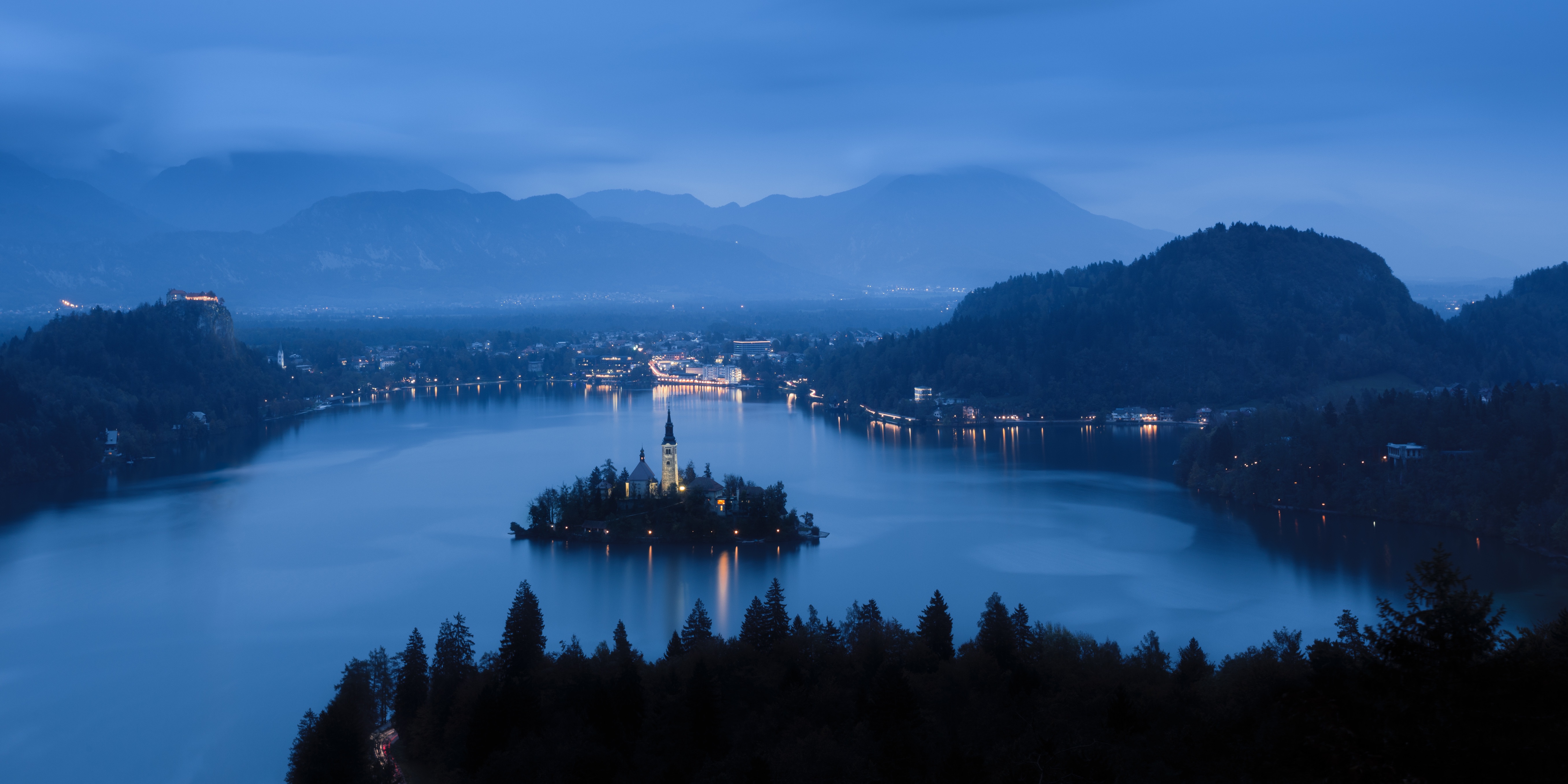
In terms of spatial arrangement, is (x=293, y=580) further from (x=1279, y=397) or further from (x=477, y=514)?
(x=1279, y=397)

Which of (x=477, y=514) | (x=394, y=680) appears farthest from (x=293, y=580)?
(x=394, y=680)

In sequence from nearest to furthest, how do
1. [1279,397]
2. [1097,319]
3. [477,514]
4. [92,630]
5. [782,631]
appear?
[782,631]
[92,630]
[477,514]
[1279,397]
[1097,319]

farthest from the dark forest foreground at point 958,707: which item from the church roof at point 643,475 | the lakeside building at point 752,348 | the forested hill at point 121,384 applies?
the lakeside building at point 752,348

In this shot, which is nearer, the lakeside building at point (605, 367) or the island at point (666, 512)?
the island at point (666, 512)

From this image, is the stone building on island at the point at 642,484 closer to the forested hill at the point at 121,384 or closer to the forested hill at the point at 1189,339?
the forested hill at the point at 121,384

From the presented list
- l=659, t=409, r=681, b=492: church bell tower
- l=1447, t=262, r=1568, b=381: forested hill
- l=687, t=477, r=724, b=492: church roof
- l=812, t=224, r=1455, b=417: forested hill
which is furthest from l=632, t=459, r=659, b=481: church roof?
l=1447, t=262, r=1568, b=381: forested hill

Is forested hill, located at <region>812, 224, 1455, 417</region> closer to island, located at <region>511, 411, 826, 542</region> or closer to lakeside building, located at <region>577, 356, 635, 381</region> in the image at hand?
lakeside building, located at <region>577, 356, 635, 381</region>

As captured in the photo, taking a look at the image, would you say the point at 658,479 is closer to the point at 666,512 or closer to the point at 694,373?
the point at 666,512
